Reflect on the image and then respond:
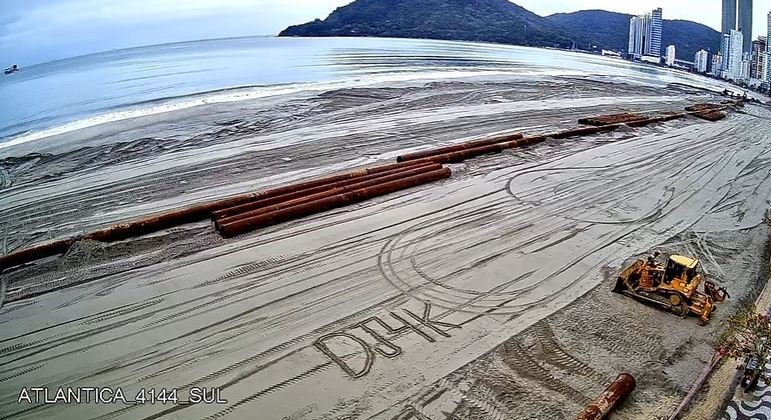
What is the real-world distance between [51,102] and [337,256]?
33903 millimetres

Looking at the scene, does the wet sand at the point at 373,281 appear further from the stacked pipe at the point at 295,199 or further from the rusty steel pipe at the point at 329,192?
the rusty steel pipe at the point at 329,192

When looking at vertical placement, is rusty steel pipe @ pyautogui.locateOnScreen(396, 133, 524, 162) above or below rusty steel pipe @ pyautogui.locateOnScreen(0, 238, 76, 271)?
above

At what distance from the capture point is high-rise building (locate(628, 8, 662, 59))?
91.8 m

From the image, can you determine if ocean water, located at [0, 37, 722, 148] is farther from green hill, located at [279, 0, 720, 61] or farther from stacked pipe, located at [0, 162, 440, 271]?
green hill, located at [279, 0, 720, 61]

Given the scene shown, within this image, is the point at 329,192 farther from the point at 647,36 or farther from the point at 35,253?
the point at 647,36

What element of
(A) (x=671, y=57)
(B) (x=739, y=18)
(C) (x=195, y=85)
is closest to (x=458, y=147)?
(C) (x=195, y=85)

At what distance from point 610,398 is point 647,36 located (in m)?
101

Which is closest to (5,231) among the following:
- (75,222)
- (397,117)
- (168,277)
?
(75,222)

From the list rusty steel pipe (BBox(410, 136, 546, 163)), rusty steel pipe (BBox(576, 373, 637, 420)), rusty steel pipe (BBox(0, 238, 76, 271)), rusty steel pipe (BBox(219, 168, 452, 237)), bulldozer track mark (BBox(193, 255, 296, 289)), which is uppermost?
rusty steel pipe (BBox(410, 136, 546, 163))

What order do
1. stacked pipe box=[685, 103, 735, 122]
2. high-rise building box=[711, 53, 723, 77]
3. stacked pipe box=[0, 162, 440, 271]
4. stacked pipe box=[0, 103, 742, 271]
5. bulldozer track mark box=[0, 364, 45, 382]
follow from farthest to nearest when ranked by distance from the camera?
high-rise building box=[711, 53, 723, 77], stacked pipe box=[685, 103, 735, 122], stacked pipe box=[0, 103, 742, 271], stacked pipe box=[0, 162, 440, 271], bulldozer track mark box=[0, 364, 45, 382]

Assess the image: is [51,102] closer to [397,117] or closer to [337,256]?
[397,117]

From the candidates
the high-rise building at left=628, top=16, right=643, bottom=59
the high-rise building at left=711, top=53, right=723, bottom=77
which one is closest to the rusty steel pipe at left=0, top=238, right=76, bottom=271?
the high-rise building at left=711, top=53, right=723, bottom=77

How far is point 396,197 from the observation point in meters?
17.0

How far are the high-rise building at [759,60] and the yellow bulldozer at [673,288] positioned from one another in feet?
203
